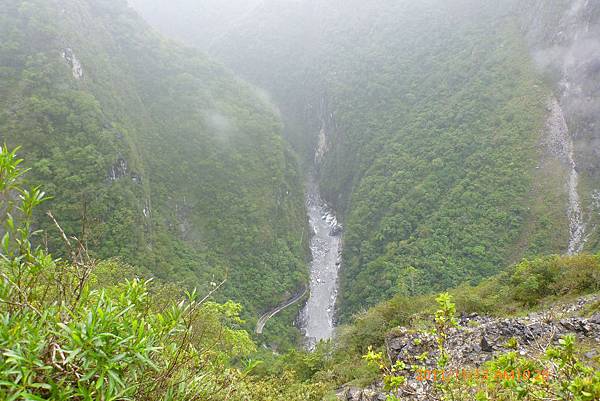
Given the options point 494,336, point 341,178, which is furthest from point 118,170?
point 494,336

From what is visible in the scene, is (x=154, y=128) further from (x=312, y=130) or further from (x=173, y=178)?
(x=312, y=130)

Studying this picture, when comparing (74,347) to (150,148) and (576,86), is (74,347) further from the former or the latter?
(576,86)

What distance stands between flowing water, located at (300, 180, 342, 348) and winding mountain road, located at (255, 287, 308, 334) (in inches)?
74.0

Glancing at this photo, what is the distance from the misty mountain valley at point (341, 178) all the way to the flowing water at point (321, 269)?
1.43ft

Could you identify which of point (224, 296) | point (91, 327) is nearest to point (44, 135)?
point (224, 296)

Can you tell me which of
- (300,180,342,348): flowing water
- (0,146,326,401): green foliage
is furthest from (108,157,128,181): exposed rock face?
(0,146,326,401): green foliage

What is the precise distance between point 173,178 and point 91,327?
2743 inches

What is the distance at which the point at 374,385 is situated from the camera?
14211mm

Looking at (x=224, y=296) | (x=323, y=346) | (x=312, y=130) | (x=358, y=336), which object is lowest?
(x=224, y=296)

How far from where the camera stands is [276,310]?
62.5 meters

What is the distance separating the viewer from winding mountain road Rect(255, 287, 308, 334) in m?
58.4

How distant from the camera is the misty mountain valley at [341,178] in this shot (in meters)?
22.4

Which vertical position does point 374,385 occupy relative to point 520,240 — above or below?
above

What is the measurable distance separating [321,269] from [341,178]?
2576 centimetres
